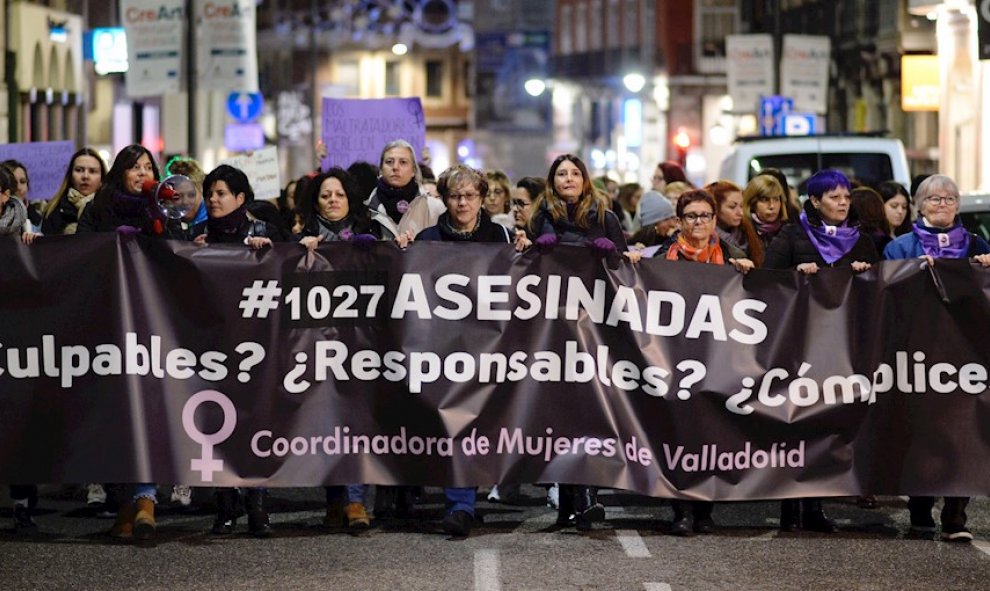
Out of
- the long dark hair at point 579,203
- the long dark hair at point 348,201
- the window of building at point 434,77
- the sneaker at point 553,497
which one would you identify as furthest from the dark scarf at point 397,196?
the window of building at point 434,77

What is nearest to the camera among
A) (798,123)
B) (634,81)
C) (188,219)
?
(188,219)

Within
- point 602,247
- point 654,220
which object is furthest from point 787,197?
point 602,247

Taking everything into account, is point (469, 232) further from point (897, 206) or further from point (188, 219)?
point (897, 206)

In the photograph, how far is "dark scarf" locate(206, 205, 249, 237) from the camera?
36.7ft

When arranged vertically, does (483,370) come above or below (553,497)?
above

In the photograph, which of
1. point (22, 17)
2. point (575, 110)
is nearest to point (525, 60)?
point (575, 110)

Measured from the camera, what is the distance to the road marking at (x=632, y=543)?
10328mm

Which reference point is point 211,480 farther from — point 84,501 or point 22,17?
point 22,17

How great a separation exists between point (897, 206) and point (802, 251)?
353cm

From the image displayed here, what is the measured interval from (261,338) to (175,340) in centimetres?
41

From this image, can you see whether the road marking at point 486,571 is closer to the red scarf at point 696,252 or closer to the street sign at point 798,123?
the red scarf at point 696,252

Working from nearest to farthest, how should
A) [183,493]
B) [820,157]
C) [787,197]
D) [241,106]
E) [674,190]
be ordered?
[183,493] → [787,197] → [674,190] → [820,157] → [241,106]

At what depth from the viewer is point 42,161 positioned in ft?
51.3

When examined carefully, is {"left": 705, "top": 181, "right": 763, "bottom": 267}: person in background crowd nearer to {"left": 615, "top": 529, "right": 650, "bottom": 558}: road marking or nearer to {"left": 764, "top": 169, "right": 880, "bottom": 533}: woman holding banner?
{"left": 764, "top": 169, "right": 880, "bottom": 533}: woman holding banner
